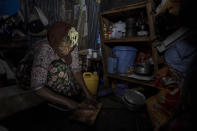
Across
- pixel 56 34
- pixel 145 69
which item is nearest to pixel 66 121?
pixel 56 34

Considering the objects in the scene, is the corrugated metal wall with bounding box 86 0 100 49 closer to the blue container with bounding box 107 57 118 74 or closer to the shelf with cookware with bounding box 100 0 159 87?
the shelf with cookware with bounding box 100 0 159 87

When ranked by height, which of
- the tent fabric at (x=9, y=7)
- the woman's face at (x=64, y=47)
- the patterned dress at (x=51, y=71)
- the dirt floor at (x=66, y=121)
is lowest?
the dirt floor at (x=66, y=121)

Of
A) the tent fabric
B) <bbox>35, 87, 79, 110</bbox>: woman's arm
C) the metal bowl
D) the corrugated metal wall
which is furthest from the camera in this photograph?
the corrugated metal wall

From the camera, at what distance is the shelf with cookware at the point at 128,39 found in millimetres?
1546

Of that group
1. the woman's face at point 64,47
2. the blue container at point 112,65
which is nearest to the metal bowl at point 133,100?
the blue container at point 112,65

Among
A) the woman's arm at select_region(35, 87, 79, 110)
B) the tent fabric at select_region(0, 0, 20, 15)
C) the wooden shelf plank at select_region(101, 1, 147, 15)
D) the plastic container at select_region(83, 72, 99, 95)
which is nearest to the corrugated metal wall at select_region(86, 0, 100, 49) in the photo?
the wooden shelf plank at select_region(101, 1, 147, 15)

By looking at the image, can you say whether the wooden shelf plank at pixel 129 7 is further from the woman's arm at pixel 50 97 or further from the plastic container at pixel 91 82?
the woman's arm at pixel 50 97

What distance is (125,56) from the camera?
189cm

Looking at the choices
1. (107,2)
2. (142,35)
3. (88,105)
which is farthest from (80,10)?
(88,105)

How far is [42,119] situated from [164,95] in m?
1.47

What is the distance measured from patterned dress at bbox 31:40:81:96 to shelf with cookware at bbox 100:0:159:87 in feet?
2.47

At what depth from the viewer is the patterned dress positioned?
1038 mm

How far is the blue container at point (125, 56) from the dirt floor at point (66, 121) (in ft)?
2.41

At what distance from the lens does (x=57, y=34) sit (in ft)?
3.72
